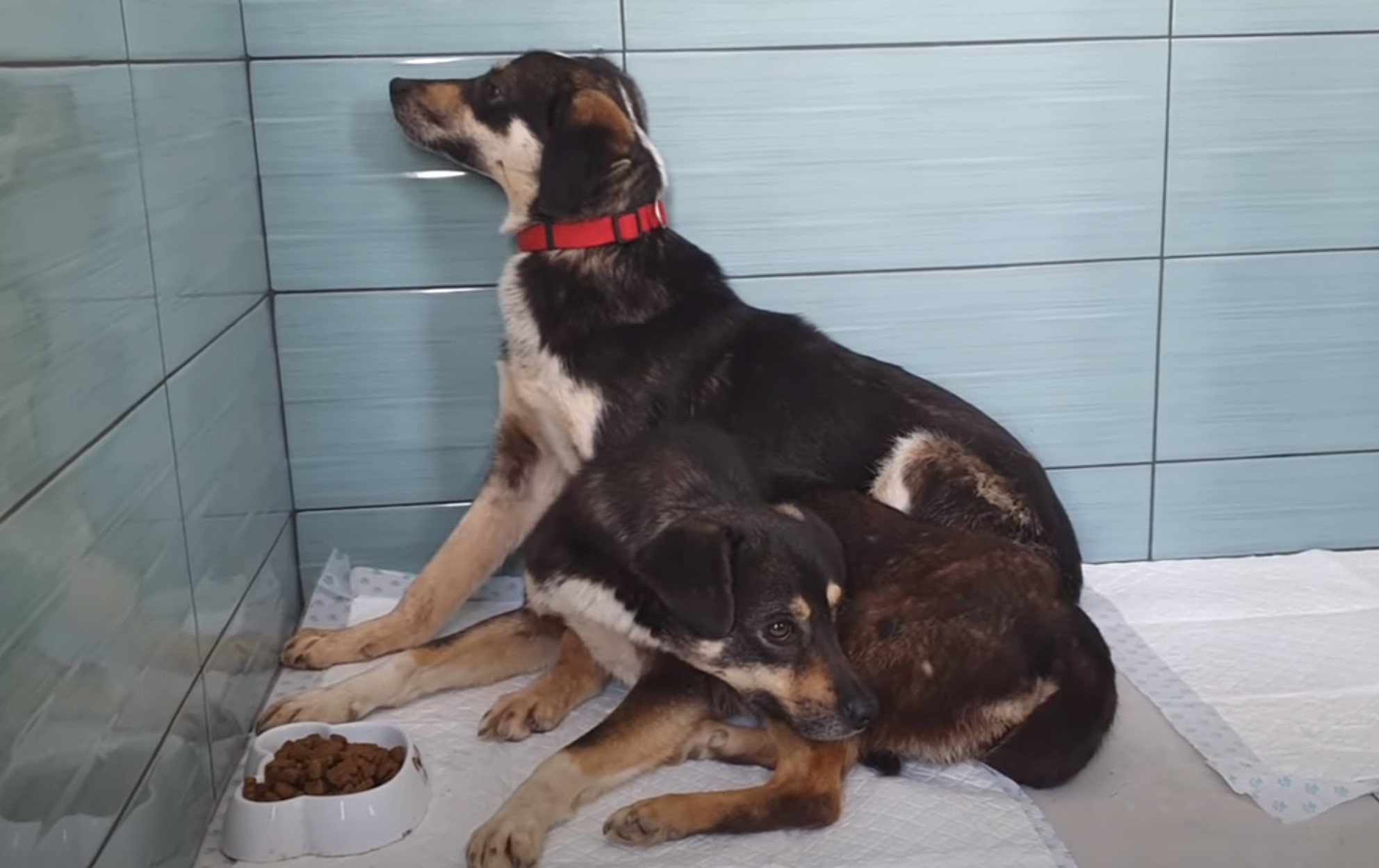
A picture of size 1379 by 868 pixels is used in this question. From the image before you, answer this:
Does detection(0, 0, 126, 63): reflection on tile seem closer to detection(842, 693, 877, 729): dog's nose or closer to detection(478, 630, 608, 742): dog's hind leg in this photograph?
detection(478, 630, 608, 742): dog's hind leg

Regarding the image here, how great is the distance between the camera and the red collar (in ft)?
7.71

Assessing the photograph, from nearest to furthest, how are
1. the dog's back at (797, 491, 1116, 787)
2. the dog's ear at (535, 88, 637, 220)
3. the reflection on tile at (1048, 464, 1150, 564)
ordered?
the dog's back at (797, 491, 1116, 787) → the dog's ear at (535, 88, 637, 220) → the reflection on tile at (1048, 464, 1150, 564)

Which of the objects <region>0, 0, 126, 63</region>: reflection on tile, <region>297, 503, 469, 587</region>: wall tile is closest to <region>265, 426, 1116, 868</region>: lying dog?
<region>297, 503, 469, 587</region>: wall tile

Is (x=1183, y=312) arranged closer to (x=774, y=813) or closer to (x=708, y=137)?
(x=708, y=137)

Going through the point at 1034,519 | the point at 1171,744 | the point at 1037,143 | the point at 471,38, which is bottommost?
the point at 1171,744

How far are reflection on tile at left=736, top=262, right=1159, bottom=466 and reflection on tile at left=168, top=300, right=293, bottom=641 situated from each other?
96 centimetres

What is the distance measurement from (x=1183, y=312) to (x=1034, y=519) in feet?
2.53

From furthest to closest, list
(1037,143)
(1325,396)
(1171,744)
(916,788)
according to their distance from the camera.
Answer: (1325,396)
(1037,143)
(1171,744)
(916,788)

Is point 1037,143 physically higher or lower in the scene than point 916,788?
higher

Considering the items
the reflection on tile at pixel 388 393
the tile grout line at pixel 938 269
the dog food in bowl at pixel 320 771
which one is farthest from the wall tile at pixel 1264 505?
the dog food in bowl at pixel 320 771

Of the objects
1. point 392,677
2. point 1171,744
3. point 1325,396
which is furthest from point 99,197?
point 1325,396

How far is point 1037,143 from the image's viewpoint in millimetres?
2701

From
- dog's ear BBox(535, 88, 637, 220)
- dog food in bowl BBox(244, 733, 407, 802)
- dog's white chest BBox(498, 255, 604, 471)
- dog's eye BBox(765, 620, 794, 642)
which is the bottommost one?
dog food in bowl BBox(244, 733, 407, 802)

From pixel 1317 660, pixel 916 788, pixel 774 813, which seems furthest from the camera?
pixel 1317 660
